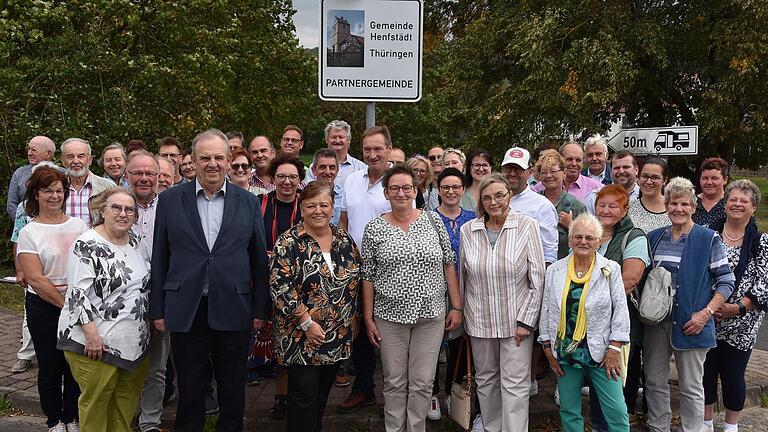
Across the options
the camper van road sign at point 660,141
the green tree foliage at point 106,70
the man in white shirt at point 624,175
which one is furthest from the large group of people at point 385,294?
the green tree foliage at point 106,70

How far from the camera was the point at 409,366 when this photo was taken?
4.62 meters

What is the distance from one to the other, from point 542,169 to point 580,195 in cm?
93

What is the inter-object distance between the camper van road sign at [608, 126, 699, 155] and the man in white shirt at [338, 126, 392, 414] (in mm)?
3178

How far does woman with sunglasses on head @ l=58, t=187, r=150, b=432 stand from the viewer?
4031 millimetres

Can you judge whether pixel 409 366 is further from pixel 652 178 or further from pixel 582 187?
pixel 582 187

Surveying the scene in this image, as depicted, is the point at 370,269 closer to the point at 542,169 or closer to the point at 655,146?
the point at 542,169

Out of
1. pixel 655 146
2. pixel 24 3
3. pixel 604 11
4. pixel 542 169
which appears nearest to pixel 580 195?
pixel 542 169

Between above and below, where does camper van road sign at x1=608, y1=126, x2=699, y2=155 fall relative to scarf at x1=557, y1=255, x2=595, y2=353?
above

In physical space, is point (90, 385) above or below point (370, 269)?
below

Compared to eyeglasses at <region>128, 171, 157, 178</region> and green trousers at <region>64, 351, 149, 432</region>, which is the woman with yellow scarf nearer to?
green trousers at <region>64, 351, 149, 432</region>

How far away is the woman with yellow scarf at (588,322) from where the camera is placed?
425 centimetres

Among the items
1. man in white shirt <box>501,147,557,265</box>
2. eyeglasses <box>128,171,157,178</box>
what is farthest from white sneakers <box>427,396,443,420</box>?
eyeglasses <box>128,171,157,178</box>

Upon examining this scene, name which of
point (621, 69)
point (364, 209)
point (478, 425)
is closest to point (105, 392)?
point (364, 209)

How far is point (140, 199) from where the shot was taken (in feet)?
15.8
